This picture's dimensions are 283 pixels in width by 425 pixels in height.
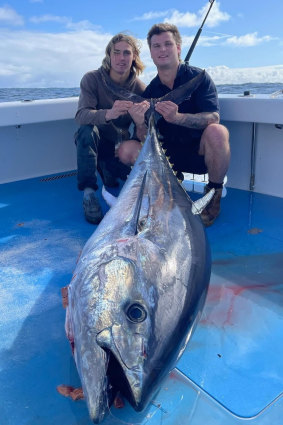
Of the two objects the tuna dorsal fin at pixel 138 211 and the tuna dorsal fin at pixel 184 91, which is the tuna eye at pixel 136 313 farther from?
the tuna dorsal fin at pixel 184 91

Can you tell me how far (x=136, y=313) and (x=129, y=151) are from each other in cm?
200

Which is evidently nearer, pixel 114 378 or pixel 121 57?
pixel 114 378

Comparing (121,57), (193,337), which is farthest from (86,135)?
(193,337)

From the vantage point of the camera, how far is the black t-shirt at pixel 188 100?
2.72 m

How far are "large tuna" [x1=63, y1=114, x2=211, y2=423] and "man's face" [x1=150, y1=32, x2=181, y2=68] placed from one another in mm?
1573

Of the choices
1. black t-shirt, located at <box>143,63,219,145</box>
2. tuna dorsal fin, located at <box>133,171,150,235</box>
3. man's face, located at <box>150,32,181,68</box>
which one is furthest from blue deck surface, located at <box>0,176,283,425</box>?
man's face, located at <box>150,32,181,68</box>

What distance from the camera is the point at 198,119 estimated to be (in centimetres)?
267

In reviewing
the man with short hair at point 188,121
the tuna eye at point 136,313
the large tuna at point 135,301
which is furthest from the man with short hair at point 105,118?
the tuna eye at point 136,313

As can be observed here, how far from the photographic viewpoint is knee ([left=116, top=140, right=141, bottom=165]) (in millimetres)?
2938

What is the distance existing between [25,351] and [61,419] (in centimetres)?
38

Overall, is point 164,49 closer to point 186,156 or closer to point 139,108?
point 139,108

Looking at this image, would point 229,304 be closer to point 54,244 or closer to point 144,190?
point 144,190

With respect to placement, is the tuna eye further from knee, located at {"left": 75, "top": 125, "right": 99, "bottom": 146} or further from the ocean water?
the ocean water

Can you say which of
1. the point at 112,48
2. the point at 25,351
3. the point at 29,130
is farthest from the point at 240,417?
the point at 29,130
